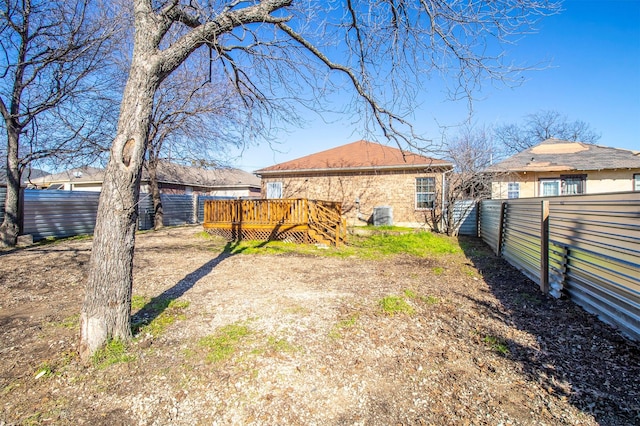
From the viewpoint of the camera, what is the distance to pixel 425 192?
14523 mm

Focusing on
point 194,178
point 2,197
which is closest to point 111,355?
point 2,197

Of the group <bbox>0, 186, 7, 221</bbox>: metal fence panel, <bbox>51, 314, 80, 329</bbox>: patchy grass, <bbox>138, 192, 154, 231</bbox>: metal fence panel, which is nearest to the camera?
<bbox>51, 314, 80, 329</bbox>: patchy grass

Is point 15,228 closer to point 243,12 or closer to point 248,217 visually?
point 248,217

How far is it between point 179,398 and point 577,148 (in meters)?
20.9

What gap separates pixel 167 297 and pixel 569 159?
727 inches

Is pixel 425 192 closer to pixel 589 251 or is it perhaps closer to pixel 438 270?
pixel 438 270

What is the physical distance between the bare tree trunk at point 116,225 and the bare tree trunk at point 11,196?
884 cm

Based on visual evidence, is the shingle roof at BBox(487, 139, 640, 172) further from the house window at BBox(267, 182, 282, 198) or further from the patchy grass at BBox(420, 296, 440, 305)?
the patchy grass at BBox(420, 296, 440, 305)

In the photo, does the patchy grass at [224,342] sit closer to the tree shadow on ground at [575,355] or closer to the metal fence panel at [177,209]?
the tree shadow on ground at [575,355]

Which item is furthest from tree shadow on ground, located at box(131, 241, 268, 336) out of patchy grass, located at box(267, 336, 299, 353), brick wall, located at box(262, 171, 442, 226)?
brick wall, located at box(262, 171, 442, 226)

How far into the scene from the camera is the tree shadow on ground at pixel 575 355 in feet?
7.58

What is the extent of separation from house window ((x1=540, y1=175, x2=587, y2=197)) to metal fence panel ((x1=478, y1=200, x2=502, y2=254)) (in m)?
5.77

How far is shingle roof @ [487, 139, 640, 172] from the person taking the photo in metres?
14.6

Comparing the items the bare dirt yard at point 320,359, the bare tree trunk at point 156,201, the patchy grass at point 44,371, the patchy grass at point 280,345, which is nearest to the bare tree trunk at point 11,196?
the bare tree trunk at point 156,201
